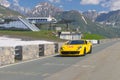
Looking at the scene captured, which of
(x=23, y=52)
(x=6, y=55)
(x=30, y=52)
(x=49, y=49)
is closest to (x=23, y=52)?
(x=23, y=52)

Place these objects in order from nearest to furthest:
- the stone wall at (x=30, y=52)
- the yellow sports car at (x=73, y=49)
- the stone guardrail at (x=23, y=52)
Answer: the stone guardrail at (x=23, y=52)
the stone wall at (x=30, y=52)
the yellow sports car at (x=73, y=49)

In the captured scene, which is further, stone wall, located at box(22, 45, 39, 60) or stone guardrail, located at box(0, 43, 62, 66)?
stone wall, located at box(22, 45, 39, 60)

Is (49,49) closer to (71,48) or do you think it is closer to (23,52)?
(71,48)

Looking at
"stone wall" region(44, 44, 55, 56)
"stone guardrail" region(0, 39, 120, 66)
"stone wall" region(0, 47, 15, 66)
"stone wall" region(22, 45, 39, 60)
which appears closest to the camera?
"stone wall" region(0, 47, 15, 66)

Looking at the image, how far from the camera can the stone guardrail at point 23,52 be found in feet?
60.5

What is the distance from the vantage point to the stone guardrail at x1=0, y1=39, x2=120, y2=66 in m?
18.5

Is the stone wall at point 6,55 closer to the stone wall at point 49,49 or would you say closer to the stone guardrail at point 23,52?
the stone guardrail at point 23,52

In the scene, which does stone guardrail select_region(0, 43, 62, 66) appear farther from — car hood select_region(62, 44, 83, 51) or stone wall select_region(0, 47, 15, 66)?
car hood select_region(62, 44, 83, 51)

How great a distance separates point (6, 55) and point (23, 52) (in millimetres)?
3495

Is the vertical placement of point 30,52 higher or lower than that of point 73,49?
lower

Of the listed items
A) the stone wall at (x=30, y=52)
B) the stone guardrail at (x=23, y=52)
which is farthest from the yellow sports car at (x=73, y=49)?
the stone wall at (x=30, y=52)

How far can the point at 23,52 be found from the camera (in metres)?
22.1

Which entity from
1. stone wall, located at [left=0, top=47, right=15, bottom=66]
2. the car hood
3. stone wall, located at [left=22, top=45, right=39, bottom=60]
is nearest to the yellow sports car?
the car hood

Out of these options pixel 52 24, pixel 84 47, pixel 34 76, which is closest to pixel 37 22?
pixel 52 24
